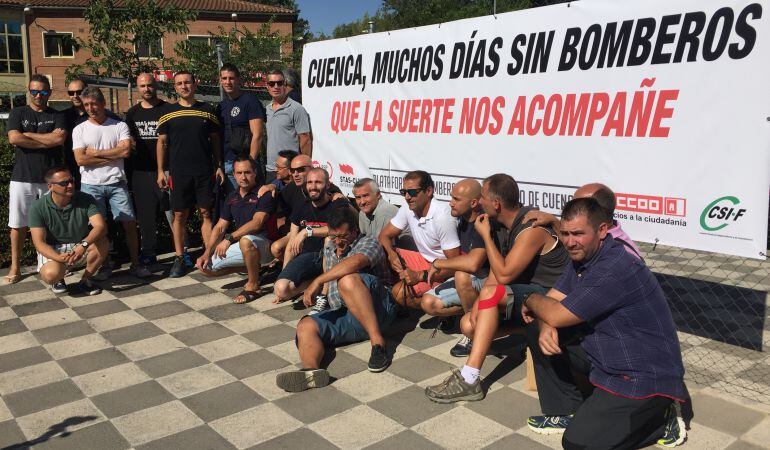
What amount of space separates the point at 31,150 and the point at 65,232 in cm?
107

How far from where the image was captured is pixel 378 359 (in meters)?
4.48

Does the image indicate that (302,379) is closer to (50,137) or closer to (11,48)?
(50,137)

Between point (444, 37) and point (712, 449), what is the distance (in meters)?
3.86

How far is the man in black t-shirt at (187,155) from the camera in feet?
22.5

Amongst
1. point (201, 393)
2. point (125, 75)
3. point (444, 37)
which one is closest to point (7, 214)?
point (125, 75)

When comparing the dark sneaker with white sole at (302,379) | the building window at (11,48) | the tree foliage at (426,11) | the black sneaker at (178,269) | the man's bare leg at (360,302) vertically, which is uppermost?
the tree foliage at (426,11)

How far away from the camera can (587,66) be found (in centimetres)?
480

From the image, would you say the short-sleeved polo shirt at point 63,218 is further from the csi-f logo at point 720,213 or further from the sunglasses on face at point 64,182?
the csi-f logo at point 720,213

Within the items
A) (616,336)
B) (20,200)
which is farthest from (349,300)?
(20,200)

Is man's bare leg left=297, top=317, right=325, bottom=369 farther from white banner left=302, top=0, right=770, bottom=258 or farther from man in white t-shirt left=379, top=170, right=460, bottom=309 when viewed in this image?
white banner left=302, top=0, right=770, bottom=258

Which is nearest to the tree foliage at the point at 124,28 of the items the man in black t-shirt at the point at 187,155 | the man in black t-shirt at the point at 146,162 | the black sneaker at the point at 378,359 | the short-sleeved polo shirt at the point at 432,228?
the man in black t-shirt at the point at 146,162

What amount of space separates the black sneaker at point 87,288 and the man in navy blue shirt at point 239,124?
64.0 inches

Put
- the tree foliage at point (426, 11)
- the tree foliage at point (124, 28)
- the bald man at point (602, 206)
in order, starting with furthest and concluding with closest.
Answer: the tree foliage at point (426, 11) < the tree foliage at point (124, 28) < the bald man at point (602, 206)

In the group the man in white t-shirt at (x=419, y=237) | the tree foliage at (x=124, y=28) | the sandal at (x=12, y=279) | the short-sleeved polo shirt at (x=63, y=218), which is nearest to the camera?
the man in white t-shirt at (x=419, y=237)
